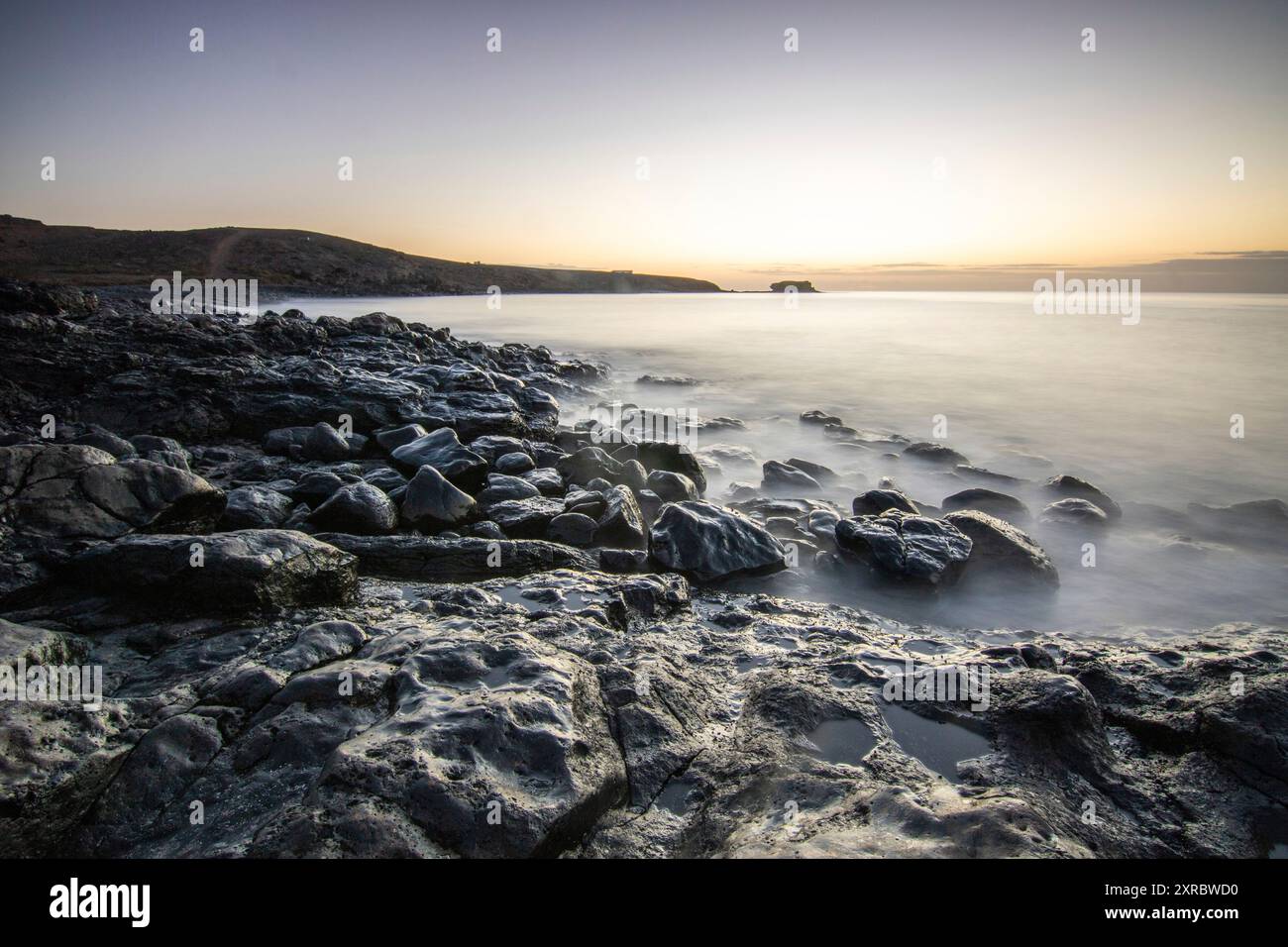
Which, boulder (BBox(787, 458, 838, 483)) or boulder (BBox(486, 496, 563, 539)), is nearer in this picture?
boulder (BBox(486, 496, 563, 539))

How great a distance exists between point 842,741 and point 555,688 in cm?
132

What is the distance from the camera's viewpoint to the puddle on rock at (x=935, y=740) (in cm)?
252

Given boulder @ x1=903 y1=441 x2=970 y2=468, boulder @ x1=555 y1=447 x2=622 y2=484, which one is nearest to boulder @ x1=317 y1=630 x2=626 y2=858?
boulder @ x1=555 y1=447 x2=622 y2=484

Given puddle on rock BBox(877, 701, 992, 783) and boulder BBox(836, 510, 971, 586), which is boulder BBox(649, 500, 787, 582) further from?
puddle on rock BBox(877, 701, 992, 783)

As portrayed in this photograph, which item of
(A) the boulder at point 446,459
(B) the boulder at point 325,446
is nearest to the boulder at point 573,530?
(A) the boulder at point 446,459

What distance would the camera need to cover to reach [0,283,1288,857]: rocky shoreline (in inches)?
78.3

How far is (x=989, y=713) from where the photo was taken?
9.05 feet

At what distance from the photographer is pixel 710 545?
4.65m

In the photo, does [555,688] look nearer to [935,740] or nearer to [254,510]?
[935,740]

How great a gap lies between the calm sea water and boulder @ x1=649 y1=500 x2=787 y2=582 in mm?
1291
